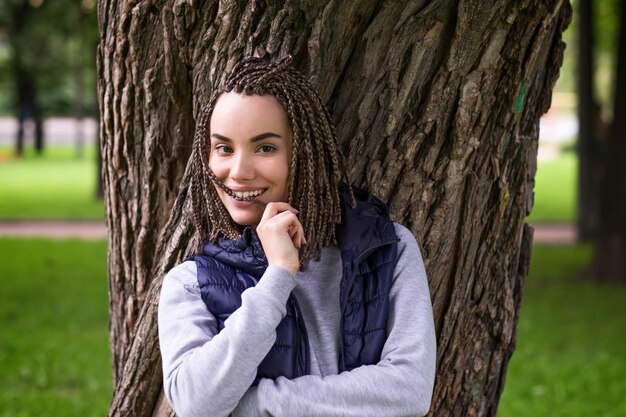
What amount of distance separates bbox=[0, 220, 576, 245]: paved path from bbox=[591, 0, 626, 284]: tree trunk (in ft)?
12.3

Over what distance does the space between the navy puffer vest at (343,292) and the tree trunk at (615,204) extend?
9.20 metres

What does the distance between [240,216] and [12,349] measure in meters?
5.84

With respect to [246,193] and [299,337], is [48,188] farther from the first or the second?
[299,337]

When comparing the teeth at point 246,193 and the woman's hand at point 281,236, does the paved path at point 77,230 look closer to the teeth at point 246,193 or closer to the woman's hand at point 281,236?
the teeth at point 246,193

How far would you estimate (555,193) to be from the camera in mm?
24422

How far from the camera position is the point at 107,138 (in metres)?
3.52

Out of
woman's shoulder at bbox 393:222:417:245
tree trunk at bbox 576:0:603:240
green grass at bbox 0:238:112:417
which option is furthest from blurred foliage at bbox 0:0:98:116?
woman's shoulder at bbox 393:222:417:245

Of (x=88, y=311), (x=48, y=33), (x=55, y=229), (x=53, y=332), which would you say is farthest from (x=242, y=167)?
(x=48, y=33)

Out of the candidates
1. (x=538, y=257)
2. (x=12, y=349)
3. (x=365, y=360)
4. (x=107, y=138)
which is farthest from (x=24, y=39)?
(x=365, y=360)

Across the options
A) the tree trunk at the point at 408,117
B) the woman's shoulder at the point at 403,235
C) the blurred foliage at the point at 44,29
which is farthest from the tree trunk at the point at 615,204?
the woman's shoulder at the point at 403,235

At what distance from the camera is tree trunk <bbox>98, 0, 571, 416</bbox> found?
3002 millimetres

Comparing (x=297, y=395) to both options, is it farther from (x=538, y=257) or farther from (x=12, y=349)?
(x=538, y=257)

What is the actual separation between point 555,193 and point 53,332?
59.1 ft

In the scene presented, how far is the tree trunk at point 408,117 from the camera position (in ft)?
9.85
